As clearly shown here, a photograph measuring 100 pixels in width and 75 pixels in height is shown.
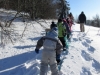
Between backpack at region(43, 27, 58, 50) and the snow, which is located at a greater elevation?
backpack at region(43, 27, 58, 50)

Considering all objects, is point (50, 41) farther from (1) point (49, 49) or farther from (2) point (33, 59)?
(2) point (33, 59)

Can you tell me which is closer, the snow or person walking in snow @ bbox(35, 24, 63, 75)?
person walking in snow @ bbox(35, 24, 63, 75)

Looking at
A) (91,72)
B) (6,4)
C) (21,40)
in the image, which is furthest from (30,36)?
(6,4)

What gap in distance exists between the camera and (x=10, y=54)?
1194 centimetres

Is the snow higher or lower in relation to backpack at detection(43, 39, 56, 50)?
lower

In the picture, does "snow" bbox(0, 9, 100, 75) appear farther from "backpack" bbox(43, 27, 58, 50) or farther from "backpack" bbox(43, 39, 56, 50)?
"backpack" bbox(43, 39, 56, 50)

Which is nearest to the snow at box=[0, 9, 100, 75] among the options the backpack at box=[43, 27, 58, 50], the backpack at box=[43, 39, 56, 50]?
the backpack at box=[43, 27, 58, 50]

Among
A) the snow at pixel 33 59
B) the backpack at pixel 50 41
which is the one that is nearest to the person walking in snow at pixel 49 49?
the backpack at pixel 50 41

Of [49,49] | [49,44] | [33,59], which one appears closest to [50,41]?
[49,44]

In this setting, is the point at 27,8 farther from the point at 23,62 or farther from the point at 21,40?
the point at 21,40

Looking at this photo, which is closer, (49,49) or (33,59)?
(49,49)

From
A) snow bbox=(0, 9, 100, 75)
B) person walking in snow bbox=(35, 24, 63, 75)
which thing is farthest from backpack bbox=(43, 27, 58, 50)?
snow bbox=(0, 9, 100, 75)

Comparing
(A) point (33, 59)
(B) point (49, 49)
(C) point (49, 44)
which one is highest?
(C) point (49, 44)

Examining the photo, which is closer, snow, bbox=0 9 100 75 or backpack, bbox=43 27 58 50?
backpack, bbox=43 27 58 50
